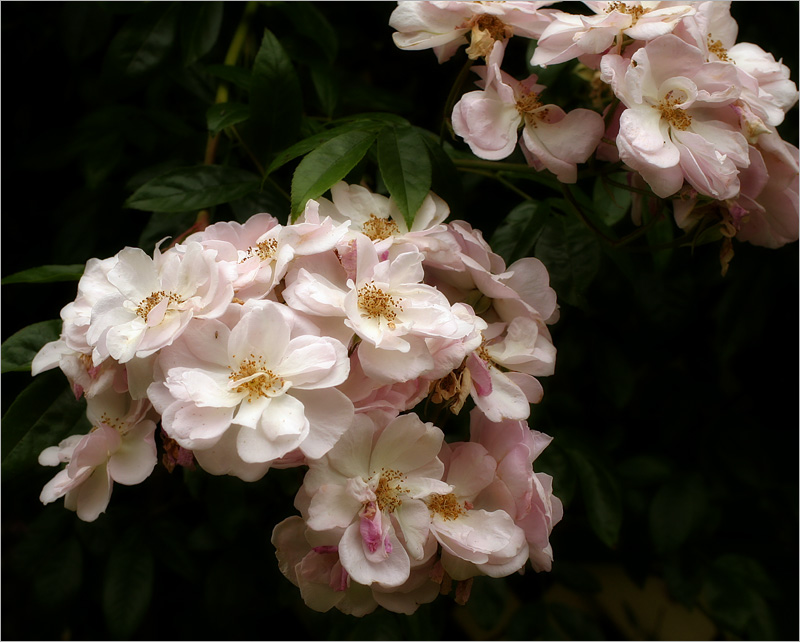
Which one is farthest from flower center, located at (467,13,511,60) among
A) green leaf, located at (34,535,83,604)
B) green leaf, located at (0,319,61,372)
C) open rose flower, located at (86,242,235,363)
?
green leaf, located at (34,535,83,604)

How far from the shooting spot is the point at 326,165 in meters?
0.69

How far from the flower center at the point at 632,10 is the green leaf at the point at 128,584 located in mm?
1036

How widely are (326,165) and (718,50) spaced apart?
1.41 feet

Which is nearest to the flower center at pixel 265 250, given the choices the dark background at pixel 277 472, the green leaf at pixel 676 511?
the dark background at pixel 277 472

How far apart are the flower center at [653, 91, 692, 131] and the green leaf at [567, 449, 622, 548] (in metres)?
0.51

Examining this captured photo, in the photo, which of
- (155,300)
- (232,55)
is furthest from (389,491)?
(232,55)

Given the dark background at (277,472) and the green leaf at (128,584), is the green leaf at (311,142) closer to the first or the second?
the dark background at (277,472)

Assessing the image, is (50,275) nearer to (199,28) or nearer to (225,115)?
(225,115)

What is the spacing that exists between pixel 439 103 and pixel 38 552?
3.33 ft

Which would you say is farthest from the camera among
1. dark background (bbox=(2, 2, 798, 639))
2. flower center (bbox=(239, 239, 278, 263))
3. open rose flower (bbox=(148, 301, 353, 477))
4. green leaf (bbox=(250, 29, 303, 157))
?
dark background (bbox=(2, 2, 798, 639))

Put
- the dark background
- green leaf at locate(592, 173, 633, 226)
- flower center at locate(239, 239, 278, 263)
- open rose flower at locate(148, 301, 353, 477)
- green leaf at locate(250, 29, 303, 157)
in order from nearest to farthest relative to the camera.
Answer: open rose flower at locate(148, 301, 353, 477) → flower center at locate(239, 239, 278, 263) → green leaf at locate(250, 29, 303, 157) → green leaf at locate(592, 173, 633, 226) → the dark background

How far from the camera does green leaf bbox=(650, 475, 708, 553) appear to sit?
1.18 m

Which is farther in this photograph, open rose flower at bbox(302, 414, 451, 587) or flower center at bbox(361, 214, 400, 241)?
flower center at bbox(361, 214, 400, 241)

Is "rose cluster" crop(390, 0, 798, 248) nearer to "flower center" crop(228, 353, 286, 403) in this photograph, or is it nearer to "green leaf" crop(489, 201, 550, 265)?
"green leaf" crop(489, 201, 550, 265)
